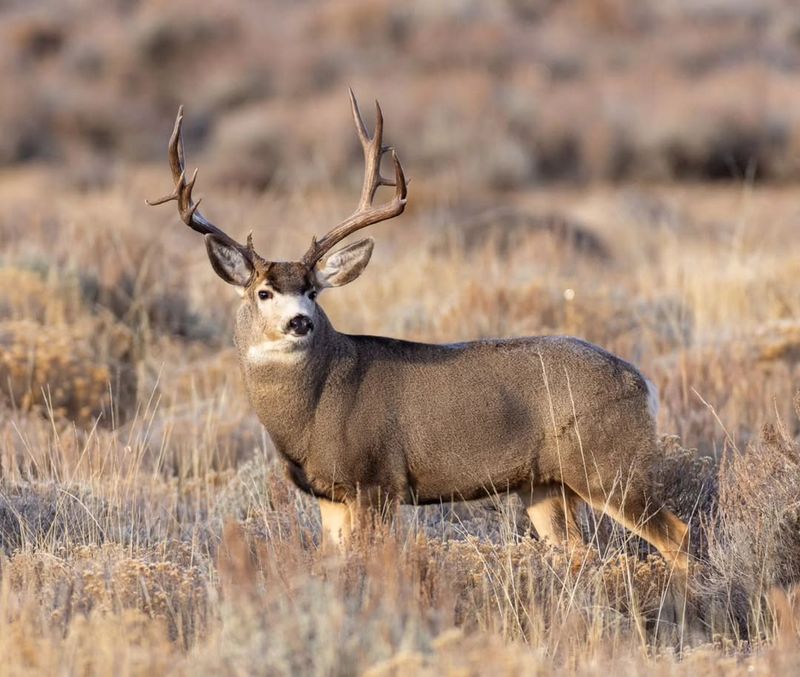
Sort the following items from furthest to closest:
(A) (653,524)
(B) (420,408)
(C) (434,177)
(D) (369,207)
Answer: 1. (C) (434,177)
2. (D) (369,207)
3. (A) (653,524)
4. (B) (420,408)

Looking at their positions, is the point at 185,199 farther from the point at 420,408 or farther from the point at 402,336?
the point at 402,336

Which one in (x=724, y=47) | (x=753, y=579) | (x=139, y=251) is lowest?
(x=753, y=579)

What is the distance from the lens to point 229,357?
36.6 ft

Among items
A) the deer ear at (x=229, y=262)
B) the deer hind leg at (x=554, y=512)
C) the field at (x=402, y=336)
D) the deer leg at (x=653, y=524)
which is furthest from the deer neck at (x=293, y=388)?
the deer leg at (x=653, y=524)

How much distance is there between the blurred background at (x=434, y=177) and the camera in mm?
11594

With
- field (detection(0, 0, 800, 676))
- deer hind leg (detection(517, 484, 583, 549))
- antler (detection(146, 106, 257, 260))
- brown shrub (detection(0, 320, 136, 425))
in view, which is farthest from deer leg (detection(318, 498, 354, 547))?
brown shrub (detection(0, 320, 136, 425))

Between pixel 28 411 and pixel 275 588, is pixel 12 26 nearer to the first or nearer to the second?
pixel 28 411

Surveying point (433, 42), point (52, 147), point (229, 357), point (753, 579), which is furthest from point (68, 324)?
point (433, 42)

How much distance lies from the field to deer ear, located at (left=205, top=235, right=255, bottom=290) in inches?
39.7

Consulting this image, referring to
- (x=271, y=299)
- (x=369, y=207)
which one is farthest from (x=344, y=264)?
(x=271, y=299)

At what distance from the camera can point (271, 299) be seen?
270 inches

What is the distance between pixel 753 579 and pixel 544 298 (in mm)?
5831

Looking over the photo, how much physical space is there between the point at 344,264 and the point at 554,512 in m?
1.64

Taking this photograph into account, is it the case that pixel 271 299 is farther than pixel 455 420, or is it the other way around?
pixel 455 420
